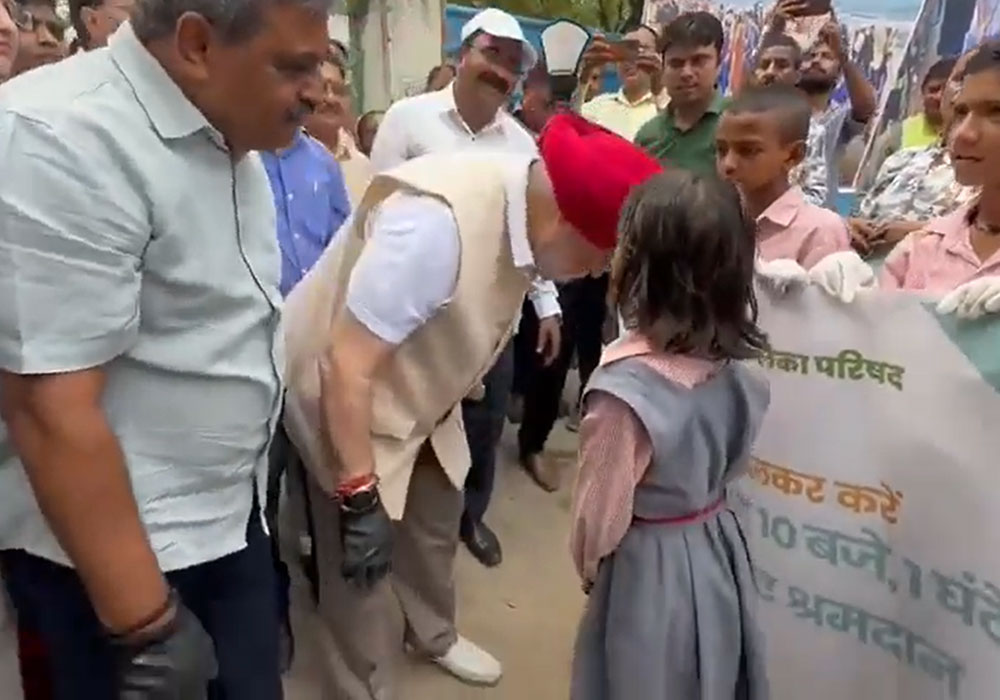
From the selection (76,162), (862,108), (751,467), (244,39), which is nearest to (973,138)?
(751,467)

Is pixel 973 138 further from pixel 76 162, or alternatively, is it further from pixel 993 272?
pixel 76 162

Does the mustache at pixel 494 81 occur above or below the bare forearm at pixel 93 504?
below

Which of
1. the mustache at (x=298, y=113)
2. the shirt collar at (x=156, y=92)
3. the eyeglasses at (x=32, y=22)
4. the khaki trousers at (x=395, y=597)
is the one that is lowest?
the khaki trousers at (x=395, y=597)

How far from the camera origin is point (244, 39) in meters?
0.95

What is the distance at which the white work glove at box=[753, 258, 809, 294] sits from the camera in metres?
1.60

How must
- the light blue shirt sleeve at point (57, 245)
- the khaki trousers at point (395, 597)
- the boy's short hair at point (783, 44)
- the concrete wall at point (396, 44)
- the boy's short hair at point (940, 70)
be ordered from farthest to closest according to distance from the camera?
the concrete wall at point (396, 44), the boy's short hair at point (783, 44), the boy's short hair at point (940, 70), the khaki trousers at point (395, 597), the light blue shirt sleeve at point (57, 245)

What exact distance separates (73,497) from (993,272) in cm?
133

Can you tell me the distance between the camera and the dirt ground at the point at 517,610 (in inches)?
87.4

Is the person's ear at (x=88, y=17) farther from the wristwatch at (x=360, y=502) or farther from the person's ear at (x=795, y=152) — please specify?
the person's ear at (x=795, y=152)

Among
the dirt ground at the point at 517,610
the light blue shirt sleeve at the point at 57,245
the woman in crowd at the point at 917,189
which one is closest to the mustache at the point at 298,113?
the light blue shirt sleeve at the point at 57,245

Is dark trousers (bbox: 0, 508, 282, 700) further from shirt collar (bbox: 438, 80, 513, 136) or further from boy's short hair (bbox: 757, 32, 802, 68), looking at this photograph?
boy's short hair (bbox: 757, 32, 802, 68)

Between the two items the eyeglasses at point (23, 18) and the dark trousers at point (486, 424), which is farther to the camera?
the dark trousers at point (486, 424)

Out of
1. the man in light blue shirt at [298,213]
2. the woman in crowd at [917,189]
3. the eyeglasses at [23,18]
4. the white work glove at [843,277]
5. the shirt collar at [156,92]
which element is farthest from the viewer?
the eyeglasses at [23,18]

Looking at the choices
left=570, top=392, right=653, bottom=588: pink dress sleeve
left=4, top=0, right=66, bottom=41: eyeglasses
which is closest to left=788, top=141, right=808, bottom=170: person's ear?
left=570, top=392, right=653, bottom=588: pink dress sleeve
